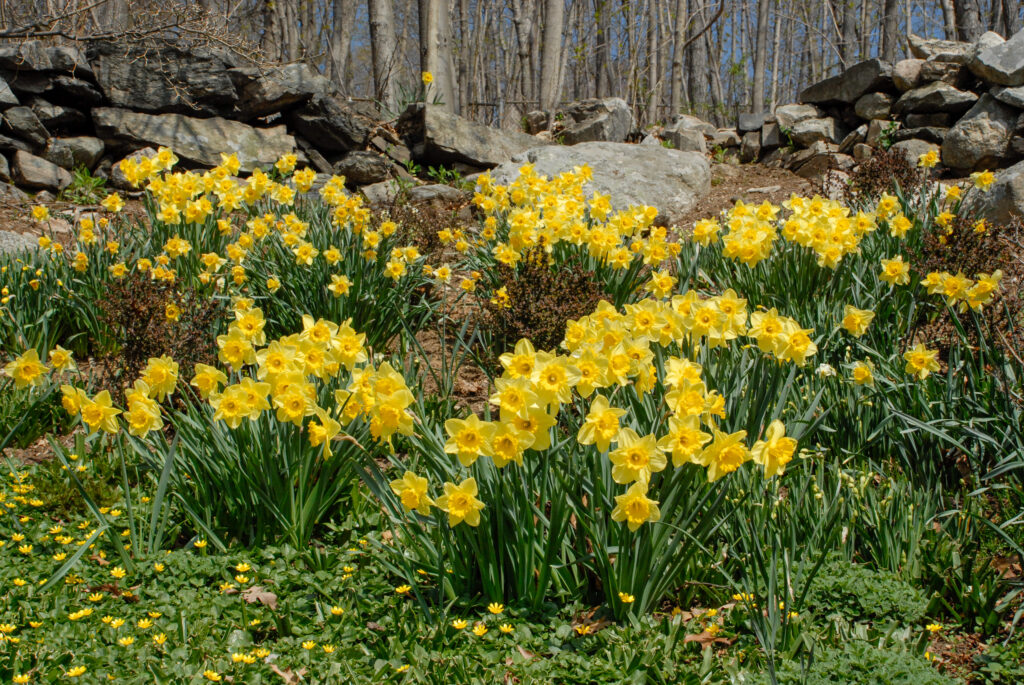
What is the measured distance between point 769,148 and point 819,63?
18.4m

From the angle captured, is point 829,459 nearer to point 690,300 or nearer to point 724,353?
point 724,353

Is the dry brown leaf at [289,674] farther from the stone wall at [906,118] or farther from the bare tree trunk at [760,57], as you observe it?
the bare tree trunk at [760,57]

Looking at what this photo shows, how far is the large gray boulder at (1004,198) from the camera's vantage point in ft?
17.2

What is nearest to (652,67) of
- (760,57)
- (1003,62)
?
(760,57)

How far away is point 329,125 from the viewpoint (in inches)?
344

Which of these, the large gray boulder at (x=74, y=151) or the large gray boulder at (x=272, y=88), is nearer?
the large gray boulder at (x=74, y=151)

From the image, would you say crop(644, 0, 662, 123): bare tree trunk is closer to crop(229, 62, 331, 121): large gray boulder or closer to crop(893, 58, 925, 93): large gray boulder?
crop(893, 58, 925, 93): large gray boulder

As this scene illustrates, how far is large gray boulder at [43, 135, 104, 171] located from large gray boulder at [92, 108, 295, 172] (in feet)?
0.63

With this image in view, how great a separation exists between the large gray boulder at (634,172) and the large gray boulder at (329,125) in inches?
82.0

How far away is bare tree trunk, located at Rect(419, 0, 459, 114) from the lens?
10.1m

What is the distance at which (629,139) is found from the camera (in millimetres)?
10664

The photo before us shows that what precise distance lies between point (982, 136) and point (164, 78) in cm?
886

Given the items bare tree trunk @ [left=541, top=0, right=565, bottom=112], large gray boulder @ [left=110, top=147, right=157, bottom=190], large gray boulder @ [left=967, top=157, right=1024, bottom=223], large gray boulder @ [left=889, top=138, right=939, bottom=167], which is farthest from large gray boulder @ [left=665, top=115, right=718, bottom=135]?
large gray boulder @ [left=110, top=147, right=157, bottom=190]

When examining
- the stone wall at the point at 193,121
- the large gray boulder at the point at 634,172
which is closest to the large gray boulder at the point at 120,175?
the stone wall at the point at 193,121
